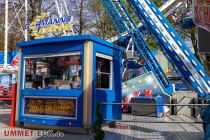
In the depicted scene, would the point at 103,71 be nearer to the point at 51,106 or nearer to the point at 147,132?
the point at 51,106

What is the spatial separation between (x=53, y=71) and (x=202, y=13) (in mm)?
5995

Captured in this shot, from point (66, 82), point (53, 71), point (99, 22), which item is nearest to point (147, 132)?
point (66, 82)

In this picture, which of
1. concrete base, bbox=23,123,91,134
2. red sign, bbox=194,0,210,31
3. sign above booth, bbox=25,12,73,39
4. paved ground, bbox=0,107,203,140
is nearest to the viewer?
red sign, bbox=194,0,210,31

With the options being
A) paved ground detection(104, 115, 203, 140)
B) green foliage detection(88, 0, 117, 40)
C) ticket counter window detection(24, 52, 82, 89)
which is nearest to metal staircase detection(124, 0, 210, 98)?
Result: paved ground detection(104, 115, 203, 140)

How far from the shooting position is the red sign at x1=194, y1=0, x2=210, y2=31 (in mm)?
5293

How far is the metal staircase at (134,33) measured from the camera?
18809 mm

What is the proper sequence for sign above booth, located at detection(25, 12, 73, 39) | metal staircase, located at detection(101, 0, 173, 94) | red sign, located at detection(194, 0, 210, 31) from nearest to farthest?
red sign, located at detection(194, 0, 210, 31), sign above booth, located at detection(25, 12, 73, 39), metal staircase, located at detection(101, 0, 173, 94)

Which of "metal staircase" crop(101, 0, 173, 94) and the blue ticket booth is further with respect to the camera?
"metal staircase" crop(101, 0, 173, 94)

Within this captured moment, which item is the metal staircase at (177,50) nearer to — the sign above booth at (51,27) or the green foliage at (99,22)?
the sign above booth at (51,27)

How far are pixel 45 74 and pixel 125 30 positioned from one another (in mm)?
13087

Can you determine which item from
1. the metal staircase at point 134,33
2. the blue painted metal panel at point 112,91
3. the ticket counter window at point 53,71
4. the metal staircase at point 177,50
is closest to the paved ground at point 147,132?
the blue painted metal panel at point 112,91

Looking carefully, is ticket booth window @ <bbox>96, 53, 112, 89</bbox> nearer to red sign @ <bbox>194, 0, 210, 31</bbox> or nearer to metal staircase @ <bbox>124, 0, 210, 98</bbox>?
metal staircase @ <bbox>124, 0, 210, 98</bbox>

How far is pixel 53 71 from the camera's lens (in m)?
10.2

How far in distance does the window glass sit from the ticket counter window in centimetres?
80
